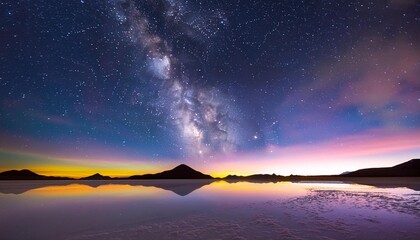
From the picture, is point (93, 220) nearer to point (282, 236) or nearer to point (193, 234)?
point (193, 234)

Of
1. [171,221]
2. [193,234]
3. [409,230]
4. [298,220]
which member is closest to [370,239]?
[409,230]

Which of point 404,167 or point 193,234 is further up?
point 404,167

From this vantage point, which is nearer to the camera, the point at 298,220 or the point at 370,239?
the point at 370,239

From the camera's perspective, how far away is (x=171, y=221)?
33.3 feet

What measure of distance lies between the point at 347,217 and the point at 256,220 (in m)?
Answer: 4.15

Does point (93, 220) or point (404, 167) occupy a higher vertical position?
point (404, 167)

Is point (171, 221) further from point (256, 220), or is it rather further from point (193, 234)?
point (256, 220)

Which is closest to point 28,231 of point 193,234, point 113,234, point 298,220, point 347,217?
point 113,234

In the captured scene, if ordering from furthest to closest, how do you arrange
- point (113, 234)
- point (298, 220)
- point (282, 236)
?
point (298, 220), point (113, 234), point (282, 236)

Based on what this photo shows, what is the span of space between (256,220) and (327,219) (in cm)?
307

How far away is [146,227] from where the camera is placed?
902 cm

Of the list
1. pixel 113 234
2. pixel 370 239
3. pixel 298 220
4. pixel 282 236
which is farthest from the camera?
pixel 298 220

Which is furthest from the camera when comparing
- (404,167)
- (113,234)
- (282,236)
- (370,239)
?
(404,167)

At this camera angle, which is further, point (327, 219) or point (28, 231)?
point (327, 219)
